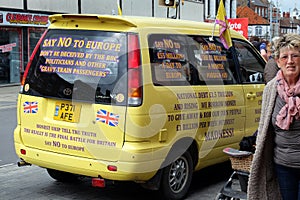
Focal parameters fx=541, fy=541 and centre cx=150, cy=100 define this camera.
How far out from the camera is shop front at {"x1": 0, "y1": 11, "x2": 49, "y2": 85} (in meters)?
22.9

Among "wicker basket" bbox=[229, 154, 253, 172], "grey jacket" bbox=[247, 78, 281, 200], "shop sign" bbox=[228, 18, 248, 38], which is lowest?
"wicker basket" bbox=[229, 154, 253, 172]

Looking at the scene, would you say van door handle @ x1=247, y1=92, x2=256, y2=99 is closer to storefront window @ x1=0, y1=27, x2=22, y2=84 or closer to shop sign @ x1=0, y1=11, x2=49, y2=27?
shop sign @ x1=0, y1=11, x2=49, y2=27

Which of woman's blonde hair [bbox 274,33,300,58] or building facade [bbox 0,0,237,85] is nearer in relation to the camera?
woman's blonde hair [bbox 274,33,300,58]

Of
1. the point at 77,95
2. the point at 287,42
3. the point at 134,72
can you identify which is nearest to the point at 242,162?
the point at 134,72

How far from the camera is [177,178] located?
235 inches

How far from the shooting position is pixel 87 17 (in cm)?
569

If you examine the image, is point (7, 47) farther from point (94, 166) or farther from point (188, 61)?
point (94, 166)

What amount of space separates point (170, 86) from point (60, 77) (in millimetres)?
1165

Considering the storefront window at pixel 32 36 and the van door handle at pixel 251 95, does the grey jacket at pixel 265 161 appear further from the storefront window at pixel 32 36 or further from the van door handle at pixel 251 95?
the storefront window at pixel 32 36

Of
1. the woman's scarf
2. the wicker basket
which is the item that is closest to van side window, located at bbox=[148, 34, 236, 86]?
the wicker basket

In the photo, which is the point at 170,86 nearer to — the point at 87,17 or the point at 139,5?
the point at 87,17

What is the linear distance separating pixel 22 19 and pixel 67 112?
749 inches

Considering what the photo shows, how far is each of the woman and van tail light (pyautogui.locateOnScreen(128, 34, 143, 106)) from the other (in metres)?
1.76

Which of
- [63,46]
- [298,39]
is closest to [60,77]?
[63,46]
